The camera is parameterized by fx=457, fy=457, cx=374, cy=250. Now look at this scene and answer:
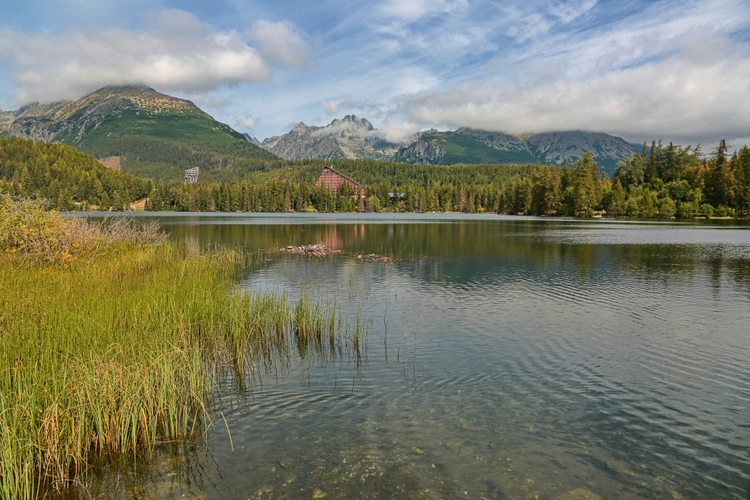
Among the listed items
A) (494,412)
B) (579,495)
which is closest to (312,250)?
(494,412)

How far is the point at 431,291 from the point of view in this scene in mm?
29453

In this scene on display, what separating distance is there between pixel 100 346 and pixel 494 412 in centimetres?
1100

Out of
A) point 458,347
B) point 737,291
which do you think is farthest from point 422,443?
point 737,291

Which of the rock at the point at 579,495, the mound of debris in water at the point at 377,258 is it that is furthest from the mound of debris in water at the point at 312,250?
the rock at the point at 579,495

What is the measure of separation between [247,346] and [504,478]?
1088 cm

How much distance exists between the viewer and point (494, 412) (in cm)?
1238

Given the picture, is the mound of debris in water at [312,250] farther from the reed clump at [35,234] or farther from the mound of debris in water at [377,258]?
the reed clump at [35,234]

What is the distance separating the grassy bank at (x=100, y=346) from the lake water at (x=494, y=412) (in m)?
0.89

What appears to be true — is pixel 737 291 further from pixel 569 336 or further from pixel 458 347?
pixel 458 347

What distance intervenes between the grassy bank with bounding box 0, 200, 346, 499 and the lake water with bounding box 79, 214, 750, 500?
2.91 feet

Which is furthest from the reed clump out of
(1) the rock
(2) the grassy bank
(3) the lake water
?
(1) the rock

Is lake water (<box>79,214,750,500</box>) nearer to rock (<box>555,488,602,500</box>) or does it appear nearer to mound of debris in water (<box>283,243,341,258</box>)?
rock (<box>555,488,602,500</box>)

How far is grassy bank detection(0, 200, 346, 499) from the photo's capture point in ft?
28.5

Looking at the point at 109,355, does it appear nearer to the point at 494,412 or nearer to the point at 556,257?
the point at 494,412
